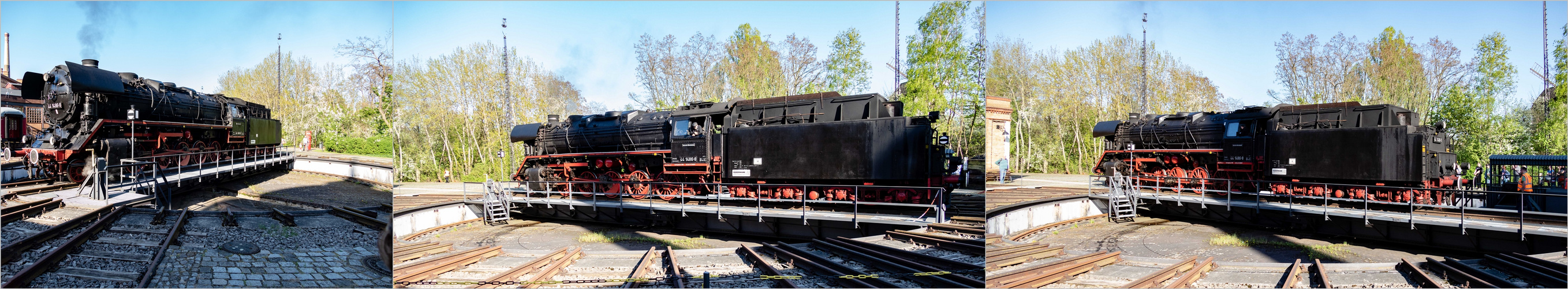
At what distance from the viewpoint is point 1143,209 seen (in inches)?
282

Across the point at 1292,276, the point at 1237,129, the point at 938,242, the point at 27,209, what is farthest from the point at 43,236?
the point at 1237,129

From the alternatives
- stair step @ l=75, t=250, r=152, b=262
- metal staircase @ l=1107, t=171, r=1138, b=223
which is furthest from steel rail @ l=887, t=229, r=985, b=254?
stair step @ l=75, t=250, r=152, b=262

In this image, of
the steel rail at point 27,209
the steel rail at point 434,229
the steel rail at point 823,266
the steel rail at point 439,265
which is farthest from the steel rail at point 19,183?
the steel rail at point 823,266

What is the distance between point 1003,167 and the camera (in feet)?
13.0

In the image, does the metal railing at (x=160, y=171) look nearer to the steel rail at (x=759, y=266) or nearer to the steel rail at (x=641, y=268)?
the steel rail at (x=641, y=268)

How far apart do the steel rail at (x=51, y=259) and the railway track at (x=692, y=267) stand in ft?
9.23

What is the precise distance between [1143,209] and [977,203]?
3753mm

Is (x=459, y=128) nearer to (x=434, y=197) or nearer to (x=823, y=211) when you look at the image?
(x=434, y=197)

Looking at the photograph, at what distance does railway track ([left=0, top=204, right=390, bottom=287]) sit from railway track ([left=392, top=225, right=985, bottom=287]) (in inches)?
33.6

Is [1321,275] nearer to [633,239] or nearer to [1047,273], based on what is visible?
[1047,273]

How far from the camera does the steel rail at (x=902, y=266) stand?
345cm

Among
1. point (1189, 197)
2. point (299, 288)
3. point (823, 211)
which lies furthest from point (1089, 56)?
point (299, 288)

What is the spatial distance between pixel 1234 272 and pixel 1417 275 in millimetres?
1259

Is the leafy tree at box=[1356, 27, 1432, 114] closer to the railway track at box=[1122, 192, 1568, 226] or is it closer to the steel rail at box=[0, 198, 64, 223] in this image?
the railway track at box=[1122, 192, 1568, 226]
